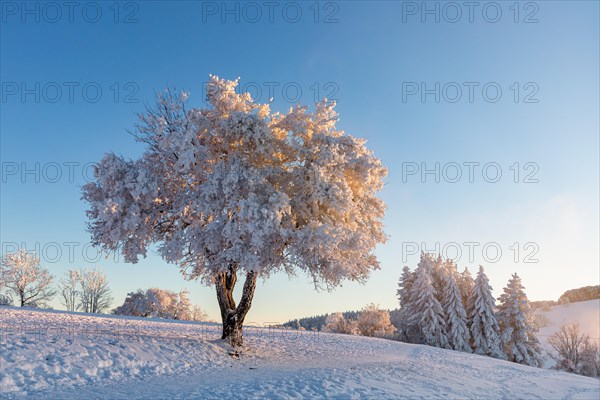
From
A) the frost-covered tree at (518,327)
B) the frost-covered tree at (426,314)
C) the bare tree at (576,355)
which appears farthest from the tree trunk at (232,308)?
the bare tree at (576,355)

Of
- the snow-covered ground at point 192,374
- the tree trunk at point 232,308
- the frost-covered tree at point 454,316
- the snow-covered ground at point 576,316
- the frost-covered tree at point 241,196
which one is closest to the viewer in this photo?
the snow-covered ground at point 192,374

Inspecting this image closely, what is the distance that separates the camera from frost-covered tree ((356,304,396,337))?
198 feet

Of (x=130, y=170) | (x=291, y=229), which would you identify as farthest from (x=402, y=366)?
(x=130, y=170)

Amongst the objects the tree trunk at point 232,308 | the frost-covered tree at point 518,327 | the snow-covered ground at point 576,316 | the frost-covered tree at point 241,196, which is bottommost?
the snow-covered ground at point 576,316

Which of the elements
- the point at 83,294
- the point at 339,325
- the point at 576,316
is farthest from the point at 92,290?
the point at 576,316

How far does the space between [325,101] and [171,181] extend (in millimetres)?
8712

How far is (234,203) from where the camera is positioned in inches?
722

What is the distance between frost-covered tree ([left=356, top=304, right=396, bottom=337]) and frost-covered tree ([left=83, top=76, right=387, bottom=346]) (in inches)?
1635

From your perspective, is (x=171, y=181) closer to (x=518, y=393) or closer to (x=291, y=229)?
(x=291, y=229)

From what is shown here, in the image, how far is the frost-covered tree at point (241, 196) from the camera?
59.5 ft

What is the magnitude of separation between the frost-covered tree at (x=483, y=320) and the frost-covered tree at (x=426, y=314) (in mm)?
3541

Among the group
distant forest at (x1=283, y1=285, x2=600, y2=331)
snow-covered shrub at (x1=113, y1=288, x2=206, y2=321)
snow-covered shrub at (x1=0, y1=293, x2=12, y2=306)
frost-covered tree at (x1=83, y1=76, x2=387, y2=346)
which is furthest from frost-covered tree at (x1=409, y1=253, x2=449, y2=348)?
distant forest at (x1=283, y1=285, x2=600, y2=331)

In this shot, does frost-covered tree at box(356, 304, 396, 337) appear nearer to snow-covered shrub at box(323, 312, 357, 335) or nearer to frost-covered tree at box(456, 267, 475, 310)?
snow-covered shrub at box(323, 312, 357, 335)

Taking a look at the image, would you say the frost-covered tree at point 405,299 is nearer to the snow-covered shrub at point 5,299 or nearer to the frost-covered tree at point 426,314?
the frost-covered tree at point 426,314
